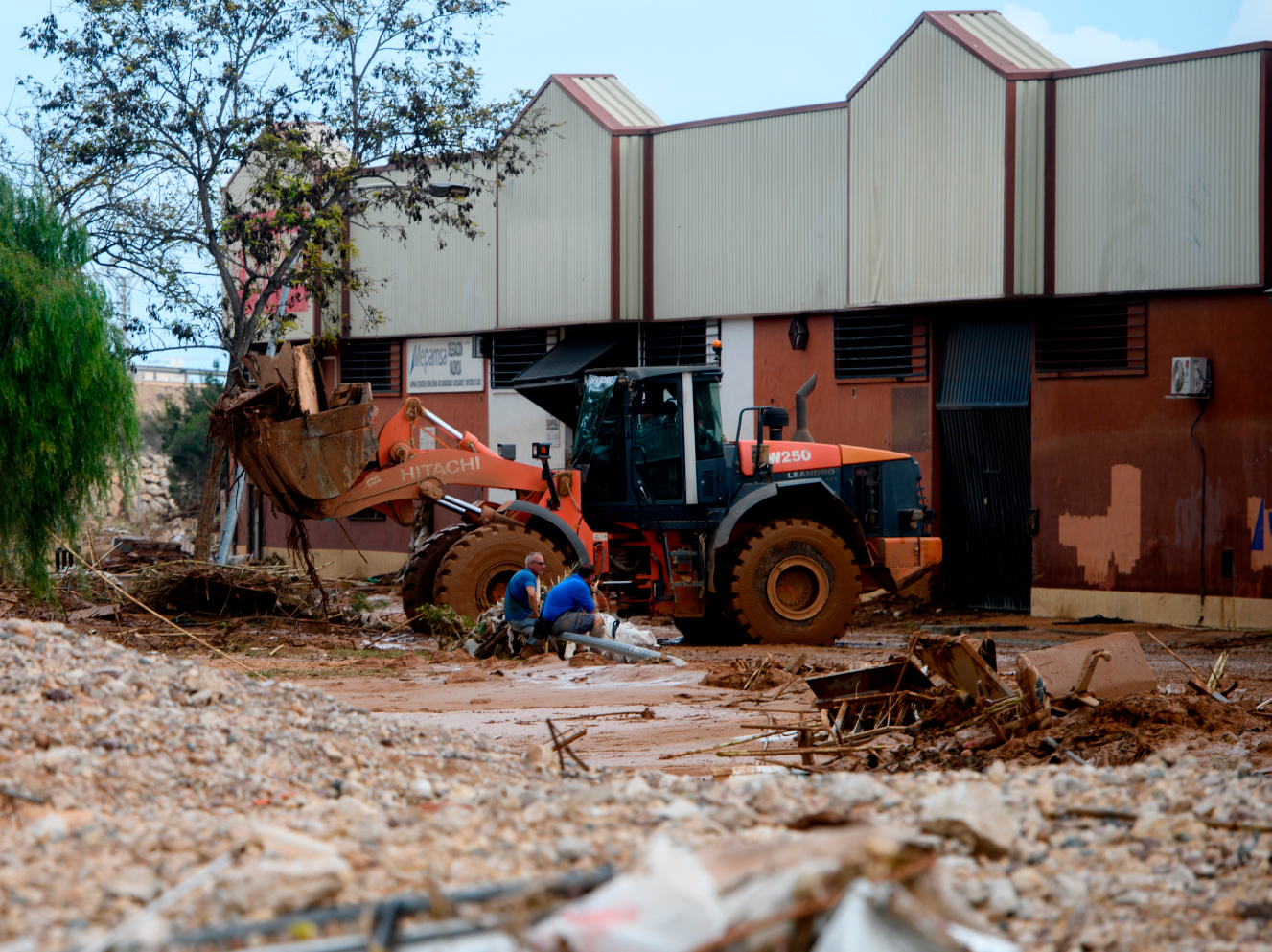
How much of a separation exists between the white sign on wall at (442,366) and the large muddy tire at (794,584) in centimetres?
1062

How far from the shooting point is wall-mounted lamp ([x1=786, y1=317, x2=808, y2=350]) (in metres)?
20.1

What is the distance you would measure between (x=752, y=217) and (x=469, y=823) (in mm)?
16837

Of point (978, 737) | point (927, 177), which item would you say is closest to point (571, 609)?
point (978, 737)

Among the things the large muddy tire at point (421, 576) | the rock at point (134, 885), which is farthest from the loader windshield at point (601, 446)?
the rock at point (134, 885)

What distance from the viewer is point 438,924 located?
141 inches

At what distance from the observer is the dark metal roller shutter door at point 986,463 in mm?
18438

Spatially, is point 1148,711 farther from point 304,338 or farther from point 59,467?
point 304,338

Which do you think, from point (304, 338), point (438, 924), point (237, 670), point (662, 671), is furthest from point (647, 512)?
point (304, 338)

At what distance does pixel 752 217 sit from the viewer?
20672mm

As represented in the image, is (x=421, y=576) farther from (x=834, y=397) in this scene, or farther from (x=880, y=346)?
(x=880, y=346)

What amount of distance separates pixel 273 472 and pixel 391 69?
7397mm

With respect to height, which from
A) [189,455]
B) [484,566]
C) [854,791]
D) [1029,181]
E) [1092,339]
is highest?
[1029,181]

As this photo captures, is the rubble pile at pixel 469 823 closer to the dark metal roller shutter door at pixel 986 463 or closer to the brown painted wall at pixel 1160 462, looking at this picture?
the brown painted wall at pixel 1160 462

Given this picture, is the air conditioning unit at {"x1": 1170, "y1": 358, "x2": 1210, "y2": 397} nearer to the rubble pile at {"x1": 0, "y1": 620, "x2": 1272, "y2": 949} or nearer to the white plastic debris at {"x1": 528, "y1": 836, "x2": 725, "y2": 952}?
the rubble pile at {"x1": 0, "y1": 620, "x2": 1272, "y2": 949}
